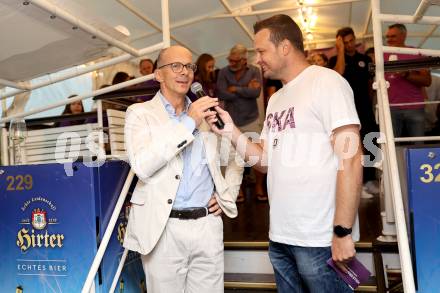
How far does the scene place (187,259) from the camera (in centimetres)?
167

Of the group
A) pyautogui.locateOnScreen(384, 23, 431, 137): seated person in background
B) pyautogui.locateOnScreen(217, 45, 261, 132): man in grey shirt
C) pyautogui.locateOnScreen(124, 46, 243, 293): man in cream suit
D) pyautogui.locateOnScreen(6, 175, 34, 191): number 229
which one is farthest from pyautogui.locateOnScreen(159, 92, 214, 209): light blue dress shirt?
pyautogui.locateOnScreen(217, 45, 261, 132): man in grey shirt

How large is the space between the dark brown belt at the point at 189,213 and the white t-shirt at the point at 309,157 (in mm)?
335

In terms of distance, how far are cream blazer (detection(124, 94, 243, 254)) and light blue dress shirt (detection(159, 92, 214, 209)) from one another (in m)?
0.03

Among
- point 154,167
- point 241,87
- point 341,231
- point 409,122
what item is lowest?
point 341,231

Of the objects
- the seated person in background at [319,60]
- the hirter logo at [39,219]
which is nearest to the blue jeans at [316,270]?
the hirter logo at [39,219]

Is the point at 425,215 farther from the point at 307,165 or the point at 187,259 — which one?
the point at 187,259

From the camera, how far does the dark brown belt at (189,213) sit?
1.64 m

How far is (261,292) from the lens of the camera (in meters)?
2.22

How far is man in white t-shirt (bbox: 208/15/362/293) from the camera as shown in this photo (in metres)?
1.34

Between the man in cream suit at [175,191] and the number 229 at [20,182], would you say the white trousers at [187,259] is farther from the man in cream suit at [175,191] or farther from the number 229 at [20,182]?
the number 229 at [20,182]

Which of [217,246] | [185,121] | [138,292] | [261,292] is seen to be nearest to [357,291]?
[261,292]

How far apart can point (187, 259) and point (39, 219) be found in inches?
30.7

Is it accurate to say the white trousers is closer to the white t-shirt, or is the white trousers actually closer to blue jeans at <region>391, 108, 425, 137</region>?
the white t-shirt

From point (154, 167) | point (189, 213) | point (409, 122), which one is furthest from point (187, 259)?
point (409, 122)
